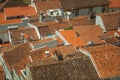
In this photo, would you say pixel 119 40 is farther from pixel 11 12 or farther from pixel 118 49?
pixel 11 12

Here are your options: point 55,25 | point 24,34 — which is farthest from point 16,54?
point 55,25

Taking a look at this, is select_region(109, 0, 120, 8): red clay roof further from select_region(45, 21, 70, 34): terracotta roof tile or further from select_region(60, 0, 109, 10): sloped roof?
select_region(45, 21, 70, 34): terracotta roof tile

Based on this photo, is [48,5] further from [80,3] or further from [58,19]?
[58,19]

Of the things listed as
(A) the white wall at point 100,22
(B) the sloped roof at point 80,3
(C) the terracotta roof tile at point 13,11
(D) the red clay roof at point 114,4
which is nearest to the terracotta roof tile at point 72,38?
(A) the white wall at point 100,22

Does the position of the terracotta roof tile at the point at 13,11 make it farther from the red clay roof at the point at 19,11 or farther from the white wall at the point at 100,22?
the white wall at the point at 100,22

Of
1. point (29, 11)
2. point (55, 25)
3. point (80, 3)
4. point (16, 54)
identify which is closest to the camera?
point (16, 54)

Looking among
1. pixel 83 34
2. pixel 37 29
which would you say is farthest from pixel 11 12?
pixel 83 34
